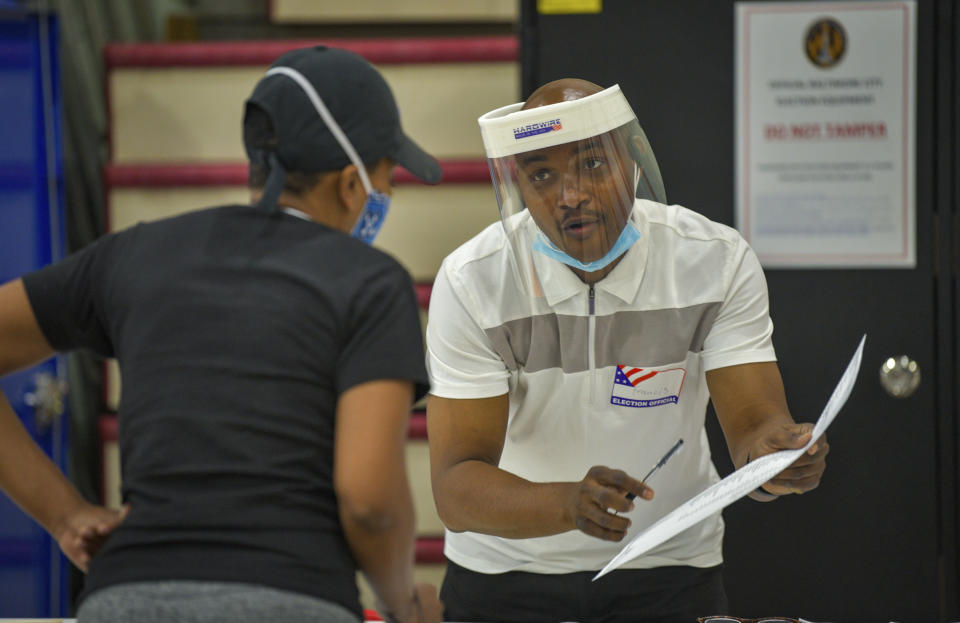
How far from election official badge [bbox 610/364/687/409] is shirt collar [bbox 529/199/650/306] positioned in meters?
0.10

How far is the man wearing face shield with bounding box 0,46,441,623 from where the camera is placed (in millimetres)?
906

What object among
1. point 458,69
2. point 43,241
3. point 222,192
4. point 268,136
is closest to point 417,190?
point 458,69

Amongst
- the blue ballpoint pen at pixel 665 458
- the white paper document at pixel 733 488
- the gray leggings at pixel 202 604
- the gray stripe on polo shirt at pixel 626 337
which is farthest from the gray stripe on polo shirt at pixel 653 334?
the gray leggings at pixel 202 604

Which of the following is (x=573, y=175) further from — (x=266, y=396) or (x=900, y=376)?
(x=900, y=376)

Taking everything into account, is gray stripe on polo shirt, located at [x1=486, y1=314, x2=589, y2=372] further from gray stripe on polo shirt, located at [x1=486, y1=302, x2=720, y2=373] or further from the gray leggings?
the gray leggings

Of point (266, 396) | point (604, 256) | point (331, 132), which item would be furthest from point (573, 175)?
point (266, 396)


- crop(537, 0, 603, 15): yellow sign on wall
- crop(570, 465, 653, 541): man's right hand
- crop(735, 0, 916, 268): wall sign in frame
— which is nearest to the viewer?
crop(570, 465, 653, 541): man's right hand

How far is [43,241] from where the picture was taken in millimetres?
2793

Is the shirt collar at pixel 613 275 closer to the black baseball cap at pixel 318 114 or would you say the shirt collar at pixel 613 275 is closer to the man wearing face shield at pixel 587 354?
the man wearing face shield at pixel 587 354

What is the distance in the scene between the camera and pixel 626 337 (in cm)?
138

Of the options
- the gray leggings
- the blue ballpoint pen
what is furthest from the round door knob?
the gray leggings

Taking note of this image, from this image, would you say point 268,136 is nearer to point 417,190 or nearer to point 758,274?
point 758,274

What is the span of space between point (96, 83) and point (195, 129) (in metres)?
0.41

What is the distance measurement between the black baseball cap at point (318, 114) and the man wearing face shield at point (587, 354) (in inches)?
12.4
